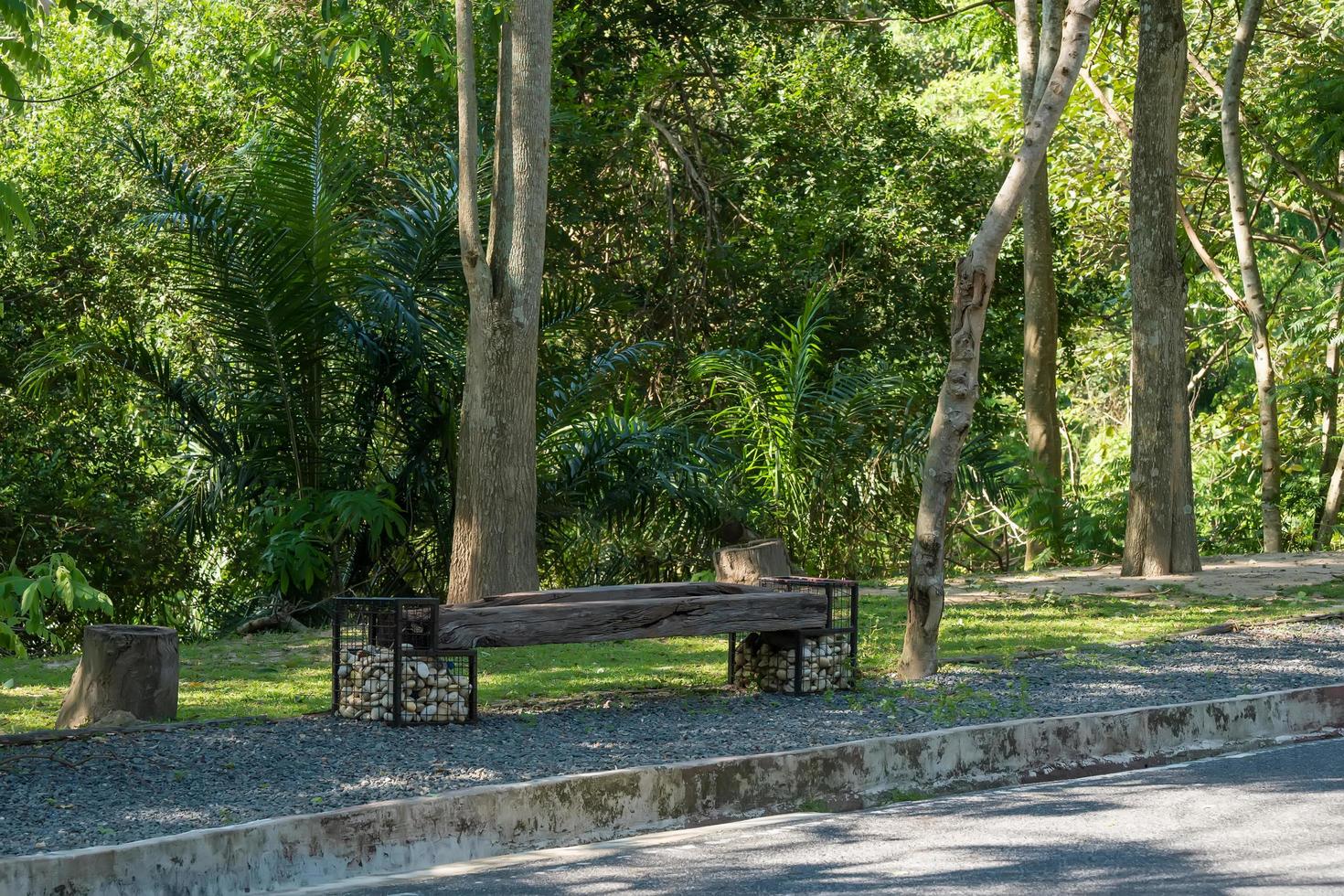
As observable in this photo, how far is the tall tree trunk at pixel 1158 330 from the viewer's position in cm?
1561

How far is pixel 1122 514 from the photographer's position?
21375 mm

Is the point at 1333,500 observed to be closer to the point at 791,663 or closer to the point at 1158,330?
the point at 1158,330

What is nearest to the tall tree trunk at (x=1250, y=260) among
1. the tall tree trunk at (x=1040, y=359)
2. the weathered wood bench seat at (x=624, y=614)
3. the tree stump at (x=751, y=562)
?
the tall tree trunk at (x=1040, y=359)

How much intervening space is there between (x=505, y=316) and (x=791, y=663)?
458cm

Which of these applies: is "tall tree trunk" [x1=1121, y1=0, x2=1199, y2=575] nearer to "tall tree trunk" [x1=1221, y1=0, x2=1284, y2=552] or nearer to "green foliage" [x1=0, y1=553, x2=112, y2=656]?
"tall tree trunk" [x1=1221, y1=0, x2=1284, y2=552]

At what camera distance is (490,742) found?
7.51 meters

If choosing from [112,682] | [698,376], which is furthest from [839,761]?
[698,376]

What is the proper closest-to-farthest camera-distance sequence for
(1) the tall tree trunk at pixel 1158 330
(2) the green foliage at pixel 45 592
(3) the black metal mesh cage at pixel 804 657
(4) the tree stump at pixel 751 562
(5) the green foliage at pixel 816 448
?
(2) the green foliage at pixel 45 592 < (3) the black metal mesh cage at pixel 804 657 < (4) the tree stump at pixel 751 562 < (1) the tall tree trunk at pixel 1158 330 < (5) the green foliage at pixel 816 448

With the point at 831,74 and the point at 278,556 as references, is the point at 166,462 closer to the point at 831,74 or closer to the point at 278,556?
the point at 278,556

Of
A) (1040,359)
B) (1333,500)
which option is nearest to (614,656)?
(1040,359)

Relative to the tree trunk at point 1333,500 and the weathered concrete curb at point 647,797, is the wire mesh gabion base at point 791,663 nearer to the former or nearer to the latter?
the weathered concrete curb at point 647,797

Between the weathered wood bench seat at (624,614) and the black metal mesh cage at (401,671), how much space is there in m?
0.13

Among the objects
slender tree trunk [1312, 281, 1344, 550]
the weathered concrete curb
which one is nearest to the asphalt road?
the weathered concrete curb

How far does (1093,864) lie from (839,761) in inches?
69.7
